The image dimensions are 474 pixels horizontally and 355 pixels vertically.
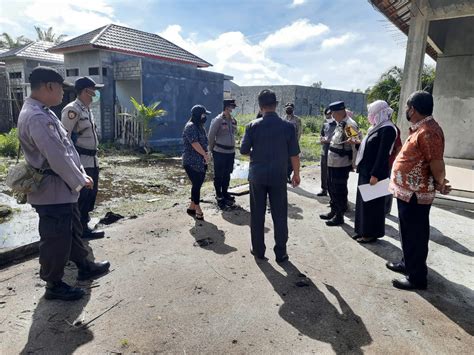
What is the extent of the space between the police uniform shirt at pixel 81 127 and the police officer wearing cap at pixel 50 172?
1008mm

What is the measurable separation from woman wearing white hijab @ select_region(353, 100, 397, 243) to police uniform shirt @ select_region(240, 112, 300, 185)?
1.01 m

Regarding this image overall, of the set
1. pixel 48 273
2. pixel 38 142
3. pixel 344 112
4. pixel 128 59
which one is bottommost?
pixel 48 273

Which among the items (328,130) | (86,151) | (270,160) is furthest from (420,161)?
(86,151)

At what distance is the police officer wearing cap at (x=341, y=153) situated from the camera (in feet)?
15.8

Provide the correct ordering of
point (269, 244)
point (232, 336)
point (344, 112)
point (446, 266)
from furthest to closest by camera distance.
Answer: point (344, 112) → point (269, 244) → point (446, 266) → point (232, 336)

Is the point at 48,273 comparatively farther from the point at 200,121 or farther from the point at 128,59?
the point at 128,59

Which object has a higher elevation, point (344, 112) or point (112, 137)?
point (344, 112)

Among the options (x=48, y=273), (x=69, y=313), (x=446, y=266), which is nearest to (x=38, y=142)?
(x=48, y=273)

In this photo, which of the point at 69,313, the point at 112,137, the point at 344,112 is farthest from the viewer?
the point at 112,137

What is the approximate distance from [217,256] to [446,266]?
2600mm

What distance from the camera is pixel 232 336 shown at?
2.61 m

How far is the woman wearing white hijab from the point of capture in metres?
4.00

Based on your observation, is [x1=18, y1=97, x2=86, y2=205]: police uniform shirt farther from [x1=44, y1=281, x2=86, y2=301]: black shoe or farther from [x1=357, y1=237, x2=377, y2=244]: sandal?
[x1=357, y1=237, x2=377, y2=244]: sandal

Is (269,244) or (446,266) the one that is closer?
(446,266)
